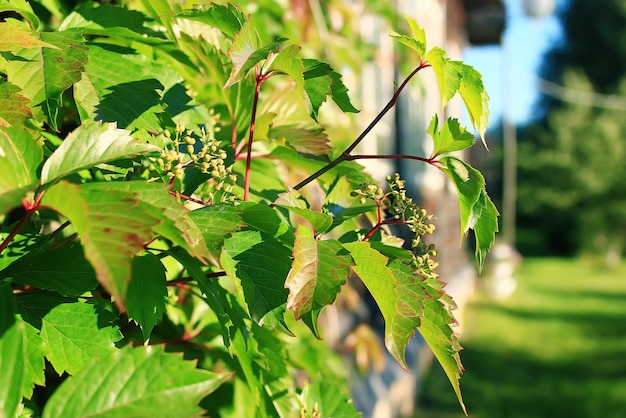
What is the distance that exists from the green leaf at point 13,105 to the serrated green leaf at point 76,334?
0.20m

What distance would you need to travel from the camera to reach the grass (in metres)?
5.41

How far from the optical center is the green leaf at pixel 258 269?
0.69 metres

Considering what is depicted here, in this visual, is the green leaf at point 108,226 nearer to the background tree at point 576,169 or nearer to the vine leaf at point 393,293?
the vine leaf at point 393,293

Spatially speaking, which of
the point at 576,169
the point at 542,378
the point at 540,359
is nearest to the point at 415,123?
the point at 540,359

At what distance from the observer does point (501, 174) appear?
937 inches

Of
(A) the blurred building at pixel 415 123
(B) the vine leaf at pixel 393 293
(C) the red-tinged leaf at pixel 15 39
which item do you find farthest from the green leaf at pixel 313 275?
(C) the red-tinged leaf at pixel 15 39

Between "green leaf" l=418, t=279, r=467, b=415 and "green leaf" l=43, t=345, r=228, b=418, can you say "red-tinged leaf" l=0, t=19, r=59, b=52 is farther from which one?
"green leaf" l=418, t=279, r=467, b=415

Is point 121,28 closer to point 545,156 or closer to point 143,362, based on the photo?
point 143,362

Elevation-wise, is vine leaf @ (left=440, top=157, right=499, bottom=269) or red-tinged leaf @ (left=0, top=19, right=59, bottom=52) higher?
red-tinged leaf @ (left=0, top=19, right=59, bottom=52)

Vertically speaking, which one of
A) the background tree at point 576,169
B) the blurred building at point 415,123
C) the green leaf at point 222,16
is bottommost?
the background tree at point 576,169

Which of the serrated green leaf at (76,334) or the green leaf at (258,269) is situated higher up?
the green leaf at (258,269)

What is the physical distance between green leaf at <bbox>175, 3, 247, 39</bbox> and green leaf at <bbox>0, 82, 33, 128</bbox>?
0.64ft

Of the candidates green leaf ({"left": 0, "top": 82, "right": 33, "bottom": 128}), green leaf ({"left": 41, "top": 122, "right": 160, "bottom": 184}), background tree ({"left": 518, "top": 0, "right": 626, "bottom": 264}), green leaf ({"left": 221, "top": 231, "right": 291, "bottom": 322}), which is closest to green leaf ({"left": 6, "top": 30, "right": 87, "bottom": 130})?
green leaf ({"left": 0, "top": 82, "right": 33, "bottom": 128})

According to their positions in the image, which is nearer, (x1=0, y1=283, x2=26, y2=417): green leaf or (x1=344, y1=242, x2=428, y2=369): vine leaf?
(x1=0, y1=283, x2=26, y2=417): green leaf
